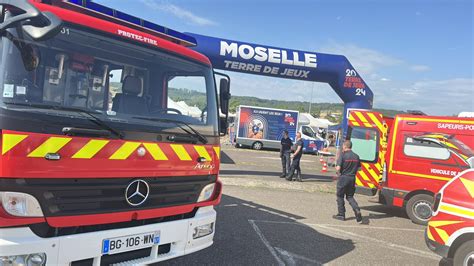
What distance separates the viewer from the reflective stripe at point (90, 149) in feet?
10.6

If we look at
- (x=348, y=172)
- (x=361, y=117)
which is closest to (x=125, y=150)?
(x=348, y=172)

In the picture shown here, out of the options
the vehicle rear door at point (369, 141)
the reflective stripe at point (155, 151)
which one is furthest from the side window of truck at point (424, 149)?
the reflective stripe at point (155, 151)

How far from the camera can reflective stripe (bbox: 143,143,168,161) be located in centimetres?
377

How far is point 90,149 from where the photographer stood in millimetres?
3312

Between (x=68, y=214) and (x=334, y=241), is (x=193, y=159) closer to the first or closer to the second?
(x=68, y=214)

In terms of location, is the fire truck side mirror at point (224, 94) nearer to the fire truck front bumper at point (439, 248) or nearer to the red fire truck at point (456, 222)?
the red fire truck at point (456, 222)

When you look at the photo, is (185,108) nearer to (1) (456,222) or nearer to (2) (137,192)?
(2) (137,192)

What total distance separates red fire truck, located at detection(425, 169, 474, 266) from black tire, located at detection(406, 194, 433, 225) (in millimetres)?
3974

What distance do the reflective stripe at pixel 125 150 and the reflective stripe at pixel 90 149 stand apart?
144mm

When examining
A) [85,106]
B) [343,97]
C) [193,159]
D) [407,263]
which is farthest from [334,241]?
[343,97]

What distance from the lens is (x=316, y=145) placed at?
29062 mm

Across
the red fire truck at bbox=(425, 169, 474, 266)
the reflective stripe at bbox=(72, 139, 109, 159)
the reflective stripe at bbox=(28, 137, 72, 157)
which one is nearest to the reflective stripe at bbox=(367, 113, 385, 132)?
the red fire truck at bbox=(425, 169, 474, 266)

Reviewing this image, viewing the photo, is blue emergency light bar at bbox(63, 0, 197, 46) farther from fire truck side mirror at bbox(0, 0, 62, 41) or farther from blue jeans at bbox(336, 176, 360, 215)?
blue jeans at bbox(336, 176, 360, 215)

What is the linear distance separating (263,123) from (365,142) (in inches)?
678
